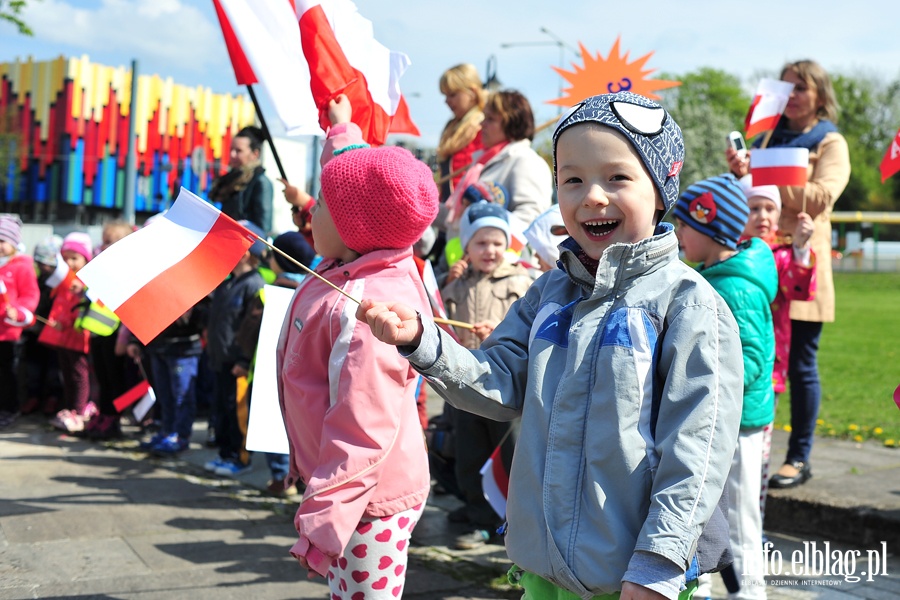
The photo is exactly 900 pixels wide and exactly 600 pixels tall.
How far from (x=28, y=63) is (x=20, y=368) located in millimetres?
42166

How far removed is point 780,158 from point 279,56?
8.44 feet

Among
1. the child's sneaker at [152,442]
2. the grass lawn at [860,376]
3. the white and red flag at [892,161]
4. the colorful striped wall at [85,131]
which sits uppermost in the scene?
the colorful striped wall at [85,131]

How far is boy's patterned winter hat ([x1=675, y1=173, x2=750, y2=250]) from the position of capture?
3725mm

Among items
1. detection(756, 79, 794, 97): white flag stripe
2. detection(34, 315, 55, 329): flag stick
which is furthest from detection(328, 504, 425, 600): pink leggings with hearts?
detection(34, 315, 55, 329): flag stick

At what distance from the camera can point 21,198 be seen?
47875 mm

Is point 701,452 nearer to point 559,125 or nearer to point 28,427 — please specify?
point 559,125

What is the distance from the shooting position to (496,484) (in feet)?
13.7

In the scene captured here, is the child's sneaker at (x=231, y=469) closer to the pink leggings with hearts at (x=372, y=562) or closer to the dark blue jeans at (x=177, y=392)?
the dark blue jeans at (x=177, y=392)

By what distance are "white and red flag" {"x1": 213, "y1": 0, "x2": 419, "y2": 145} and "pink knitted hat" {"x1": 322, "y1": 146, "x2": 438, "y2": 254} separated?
1046 mm

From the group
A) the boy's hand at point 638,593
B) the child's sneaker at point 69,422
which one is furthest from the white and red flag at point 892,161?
the child's sneaker at point 69,422

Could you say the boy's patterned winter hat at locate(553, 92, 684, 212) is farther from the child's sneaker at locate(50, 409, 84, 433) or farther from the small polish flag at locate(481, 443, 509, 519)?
the child's sneaker at locate(50, 409, 84, 433)

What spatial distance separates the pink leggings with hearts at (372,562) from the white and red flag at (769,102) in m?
3.46

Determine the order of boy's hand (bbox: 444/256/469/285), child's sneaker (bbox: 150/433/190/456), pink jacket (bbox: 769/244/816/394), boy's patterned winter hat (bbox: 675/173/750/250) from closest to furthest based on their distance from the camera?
boy's patterned winter hat (bbox: 675/173/750/250) → pink jacket (bbox: 769/244/816/394) → boy's hand (bbox: 444/256/469/285) → child's sneaker (bbox: 150/433/190/456)

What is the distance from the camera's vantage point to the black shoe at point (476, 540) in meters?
4.79
